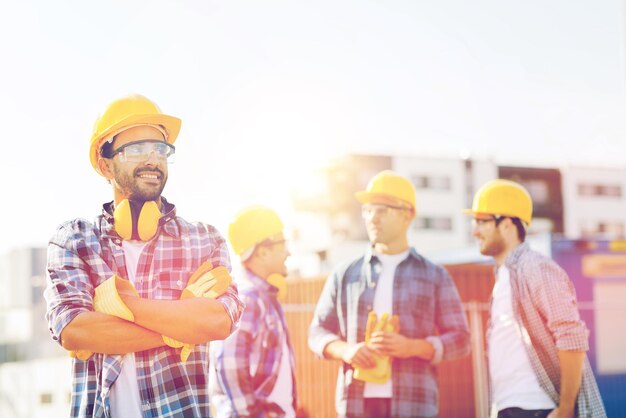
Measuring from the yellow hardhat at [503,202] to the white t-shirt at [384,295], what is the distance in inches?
23.5

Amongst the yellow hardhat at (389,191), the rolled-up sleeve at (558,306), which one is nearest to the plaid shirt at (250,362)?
the yellow hardhat at (389,191)

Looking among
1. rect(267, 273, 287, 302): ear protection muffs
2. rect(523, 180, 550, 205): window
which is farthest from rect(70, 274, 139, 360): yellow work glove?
rect(523, 180, 550, 205): window

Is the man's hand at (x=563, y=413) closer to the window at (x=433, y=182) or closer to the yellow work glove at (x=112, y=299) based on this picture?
the yellow work glove at (x=112, y=299)

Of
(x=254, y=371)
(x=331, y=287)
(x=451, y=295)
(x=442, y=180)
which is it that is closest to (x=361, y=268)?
(x=331, y=287)

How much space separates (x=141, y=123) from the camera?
3.21 metres

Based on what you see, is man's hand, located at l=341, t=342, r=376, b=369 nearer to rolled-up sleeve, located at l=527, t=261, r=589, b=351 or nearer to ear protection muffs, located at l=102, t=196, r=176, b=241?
rolled-up sleeve, located at l=527, t=261, r=589, b=351

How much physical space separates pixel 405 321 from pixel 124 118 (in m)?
2.62

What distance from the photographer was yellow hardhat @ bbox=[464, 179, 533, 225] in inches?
211

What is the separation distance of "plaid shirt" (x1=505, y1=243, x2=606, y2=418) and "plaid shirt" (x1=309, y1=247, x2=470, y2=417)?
53 centimetres

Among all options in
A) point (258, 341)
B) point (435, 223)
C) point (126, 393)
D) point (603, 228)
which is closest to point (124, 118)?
point (126, 393)

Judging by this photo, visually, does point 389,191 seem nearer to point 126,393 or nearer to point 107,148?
point 107,148

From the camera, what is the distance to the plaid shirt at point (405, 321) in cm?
508

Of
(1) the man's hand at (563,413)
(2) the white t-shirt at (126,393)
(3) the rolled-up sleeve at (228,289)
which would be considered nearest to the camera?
(2) the white t-shirt at (126,393)

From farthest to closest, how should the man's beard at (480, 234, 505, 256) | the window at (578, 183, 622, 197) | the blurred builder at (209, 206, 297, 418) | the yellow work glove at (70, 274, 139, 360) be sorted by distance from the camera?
the window at (578, 183, 622, 197) < the man's beard at (480, 234, 505, 256) < the blurred builder at (209, 206, 297, 418) < the yellow work glove at (70, 274, 139, 360)
